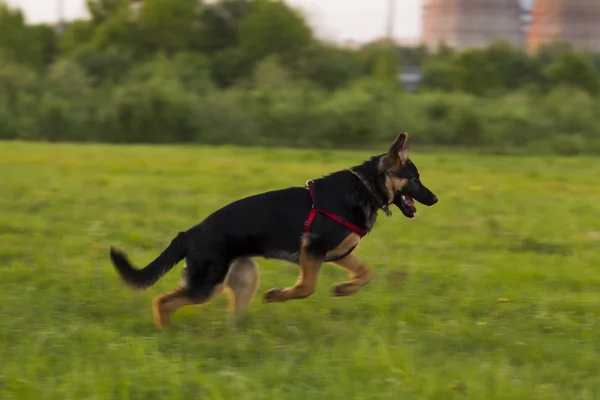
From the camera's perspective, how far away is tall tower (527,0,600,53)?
94438 millimetres

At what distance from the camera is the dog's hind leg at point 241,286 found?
19.9ft

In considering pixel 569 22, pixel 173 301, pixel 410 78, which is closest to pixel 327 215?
pixel 173 301

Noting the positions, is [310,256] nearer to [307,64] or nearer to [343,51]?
[307,64]

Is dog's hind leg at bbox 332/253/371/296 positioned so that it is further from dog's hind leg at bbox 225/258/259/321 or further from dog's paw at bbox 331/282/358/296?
dog's hind leg at bbox 225/258/259/321

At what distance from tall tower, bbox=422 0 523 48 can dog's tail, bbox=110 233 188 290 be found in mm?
93613

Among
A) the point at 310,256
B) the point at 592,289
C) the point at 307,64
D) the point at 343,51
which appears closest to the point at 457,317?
the point at 310,256

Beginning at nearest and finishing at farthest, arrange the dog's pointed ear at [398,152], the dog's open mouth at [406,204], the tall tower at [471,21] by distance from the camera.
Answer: the dog's pointed ear at [398,152], the dog's open mouth at [406,204], the tall tower at [471,21]

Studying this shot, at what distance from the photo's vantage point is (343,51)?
49.4 meters

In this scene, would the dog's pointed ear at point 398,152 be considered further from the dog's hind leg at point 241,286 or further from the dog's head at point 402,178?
the dog's hind leg at point 241,286

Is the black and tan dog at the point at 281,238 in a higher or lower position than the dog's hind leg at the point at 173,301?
higher

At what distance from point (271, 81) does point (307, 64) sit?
4.23 metres

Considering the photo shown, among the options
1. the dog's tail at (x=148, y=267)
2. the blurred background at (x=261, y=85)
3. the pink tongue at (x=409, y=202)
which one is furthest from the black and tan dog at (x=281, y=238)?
the blurred background at (x=261, y=85)

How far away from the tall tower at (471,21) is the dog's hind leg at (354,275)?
305ft

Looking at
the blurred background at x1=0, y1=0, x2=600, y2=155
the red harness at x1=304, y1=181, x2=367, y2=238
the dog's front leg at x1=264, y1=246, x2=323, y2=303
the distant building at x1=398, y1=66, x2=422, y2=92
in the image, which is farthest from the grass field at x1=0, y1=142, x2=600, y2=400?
the distant building at x1=398, y1=66, x2=422, y2=92
